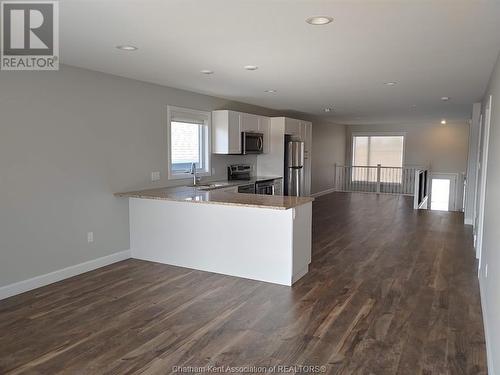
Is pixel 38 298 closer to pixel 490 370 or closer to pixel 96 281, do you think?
pixel 96 281

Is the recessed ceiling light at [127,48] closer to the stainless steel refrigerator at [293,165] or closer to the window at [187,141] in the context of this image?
the window at [187,141]

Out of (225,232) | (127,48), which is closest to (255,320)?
(225,232)

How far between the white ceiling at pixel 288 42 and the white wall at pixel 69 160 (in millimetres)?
368

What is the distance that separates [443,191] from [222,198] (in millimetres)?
10812

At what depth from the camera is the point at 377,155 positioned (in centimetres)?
1358

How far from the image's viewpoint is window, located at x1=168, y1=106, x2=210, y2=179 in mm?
5703

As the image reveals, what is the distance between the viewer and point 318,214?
27.0 ft

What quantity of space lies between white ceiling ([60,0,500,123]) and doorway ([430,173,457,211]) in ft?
26.1

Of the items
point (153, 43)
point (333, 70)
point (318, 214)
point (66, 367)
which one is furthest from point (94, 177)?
point (318, 214)

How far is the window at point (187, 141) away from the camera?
570 centimetres

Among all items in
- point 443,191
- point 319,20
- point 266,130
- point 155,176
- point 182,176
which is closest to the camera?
point 319,20

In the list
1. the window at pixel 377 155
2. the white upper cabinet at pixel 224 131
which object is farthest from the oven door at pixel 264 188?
the window at pixel 377 155

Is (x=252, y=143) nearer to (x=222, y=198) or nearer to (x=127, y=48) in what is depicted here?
(x=222, y=198)

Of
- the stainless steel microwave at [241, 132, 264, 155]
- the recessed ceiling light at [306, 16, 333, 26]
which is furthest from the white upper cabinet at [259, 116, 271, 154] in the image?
the recessed ceiling light at [306, 16, 333, 26]
